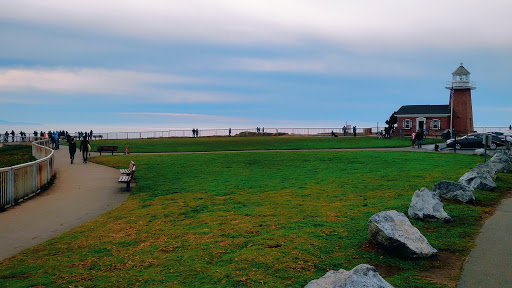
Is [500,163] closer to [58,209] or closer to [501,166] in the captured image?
[501,166]

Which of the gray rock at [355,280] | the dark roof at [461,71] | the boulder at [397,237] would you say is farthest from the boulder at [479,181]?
the dark roof at [461,71]

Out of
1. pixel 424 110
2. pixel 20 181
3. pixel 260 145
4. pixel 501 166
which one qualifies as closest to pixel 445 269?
pixel 20 181

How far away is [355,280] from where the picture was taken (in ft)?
17.5

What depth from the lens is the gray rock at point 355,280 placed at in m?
5.31

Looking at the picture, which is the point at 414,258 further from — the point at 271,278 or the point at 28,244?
the point at 28,244

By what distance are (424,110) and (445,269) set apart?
225 ft

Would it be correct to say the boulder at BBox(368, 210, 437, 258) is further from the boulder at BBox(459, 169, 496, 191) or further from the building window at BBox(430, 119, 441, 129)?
the building window at BBox(430, 119, 441, 129)

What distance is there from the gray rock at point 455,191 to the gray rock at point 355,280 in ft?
30.9

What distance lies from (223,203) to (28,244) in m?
6.34

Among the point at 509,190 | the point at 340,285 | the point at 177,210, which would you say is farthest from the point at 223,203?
the point at 509,190

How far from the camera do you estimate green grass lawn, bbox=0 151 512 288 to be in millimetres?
7781

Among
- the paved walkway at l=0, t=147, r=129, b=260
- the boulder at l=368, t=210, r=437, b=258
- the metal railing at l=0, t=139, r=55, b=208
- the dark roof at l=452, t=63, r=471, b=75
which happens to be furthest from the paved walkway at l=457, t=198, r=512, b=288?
the dark roof at l=452, t=63, r=471, b=75

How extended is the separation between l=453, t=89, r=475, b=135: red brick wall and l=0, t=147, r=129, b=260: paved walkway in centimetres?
6138

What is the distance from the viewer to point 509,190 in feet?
54.7
